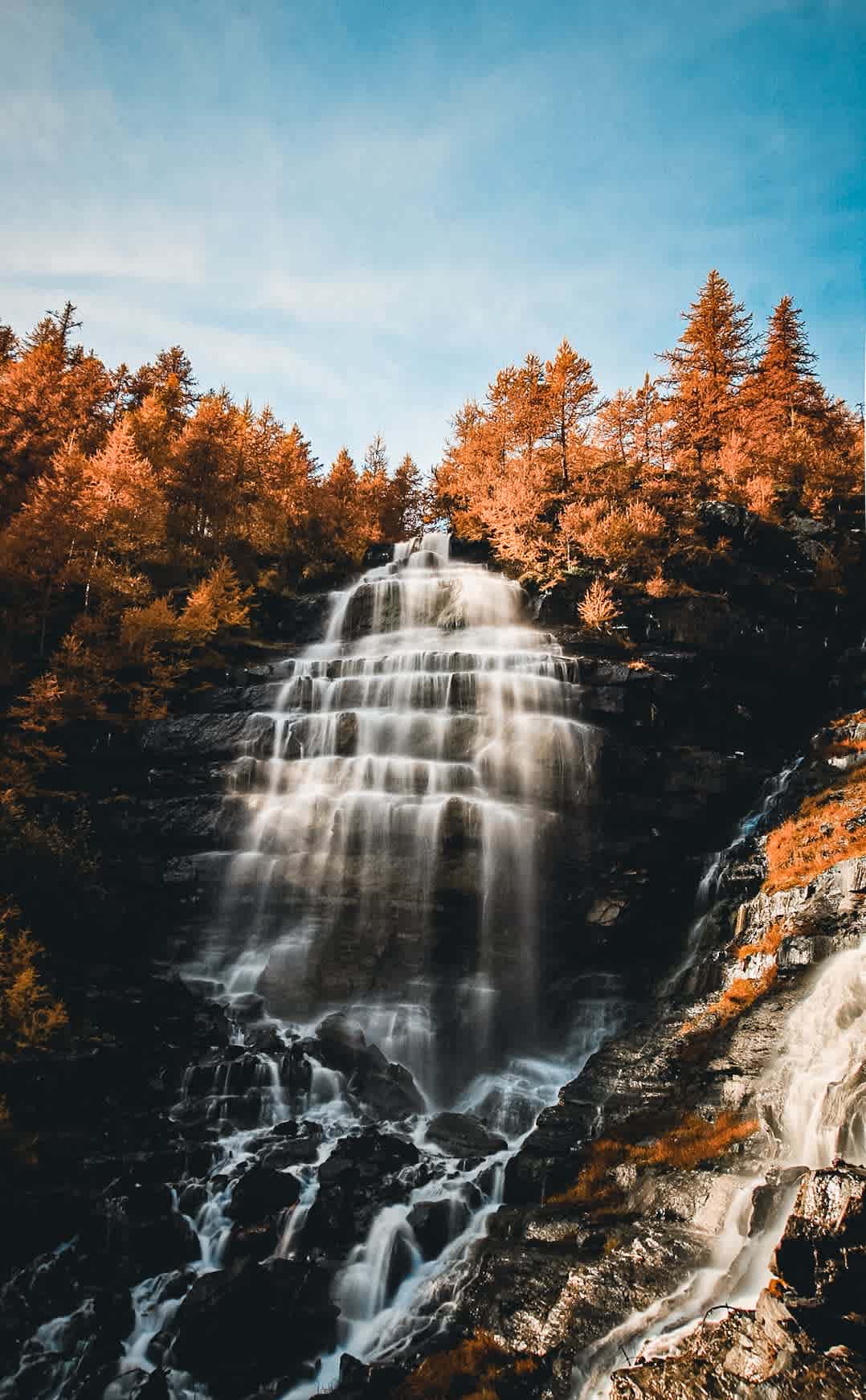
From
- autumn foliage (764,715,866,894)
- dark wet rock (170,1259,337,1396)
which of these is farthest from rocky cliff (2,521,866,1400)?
autumn foliage (764,715,866,894)

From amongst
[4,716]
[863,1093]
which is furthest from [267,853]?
[863,1093]

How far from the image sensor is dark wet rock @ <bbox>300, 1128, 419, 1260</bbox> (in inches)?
409

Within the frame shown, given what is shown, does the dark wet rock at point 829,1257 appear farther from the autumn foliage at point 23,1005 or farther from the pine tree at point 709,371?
the pine tree at point 709,371

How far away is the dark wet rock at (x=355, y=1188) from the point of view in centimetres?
1038

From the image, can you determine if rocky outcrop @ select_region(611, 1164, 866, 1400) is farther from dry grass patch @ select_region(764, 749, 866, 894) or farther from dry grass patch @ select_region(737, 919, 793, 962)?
dry grass patch @ select_region(764, 749, 866, 894)

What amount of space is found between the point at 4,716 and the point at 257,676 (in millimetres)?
7562

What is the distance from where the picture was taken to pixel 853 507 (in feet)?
98.4

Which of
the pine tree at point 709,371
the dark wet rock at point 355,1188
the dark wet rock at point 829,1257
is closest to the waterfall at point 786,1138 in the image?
the dark wet rock at point 829,1257

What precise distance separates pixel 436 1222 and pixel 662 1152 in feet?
11.8

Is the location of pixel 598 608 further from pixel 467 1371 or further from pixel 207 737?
pixel 467 1371

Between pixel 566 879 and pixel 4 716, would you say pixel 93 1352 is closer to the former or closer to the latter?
pixel 566 879

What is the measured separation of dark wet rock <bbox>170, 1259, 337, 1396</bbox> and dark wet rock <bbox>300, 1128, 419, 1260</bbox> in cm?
72

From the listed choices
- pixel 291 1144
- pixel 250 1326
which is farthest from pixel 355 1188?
pixel 250 1326

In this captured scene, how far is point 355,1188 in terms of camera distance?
11.2 metres
